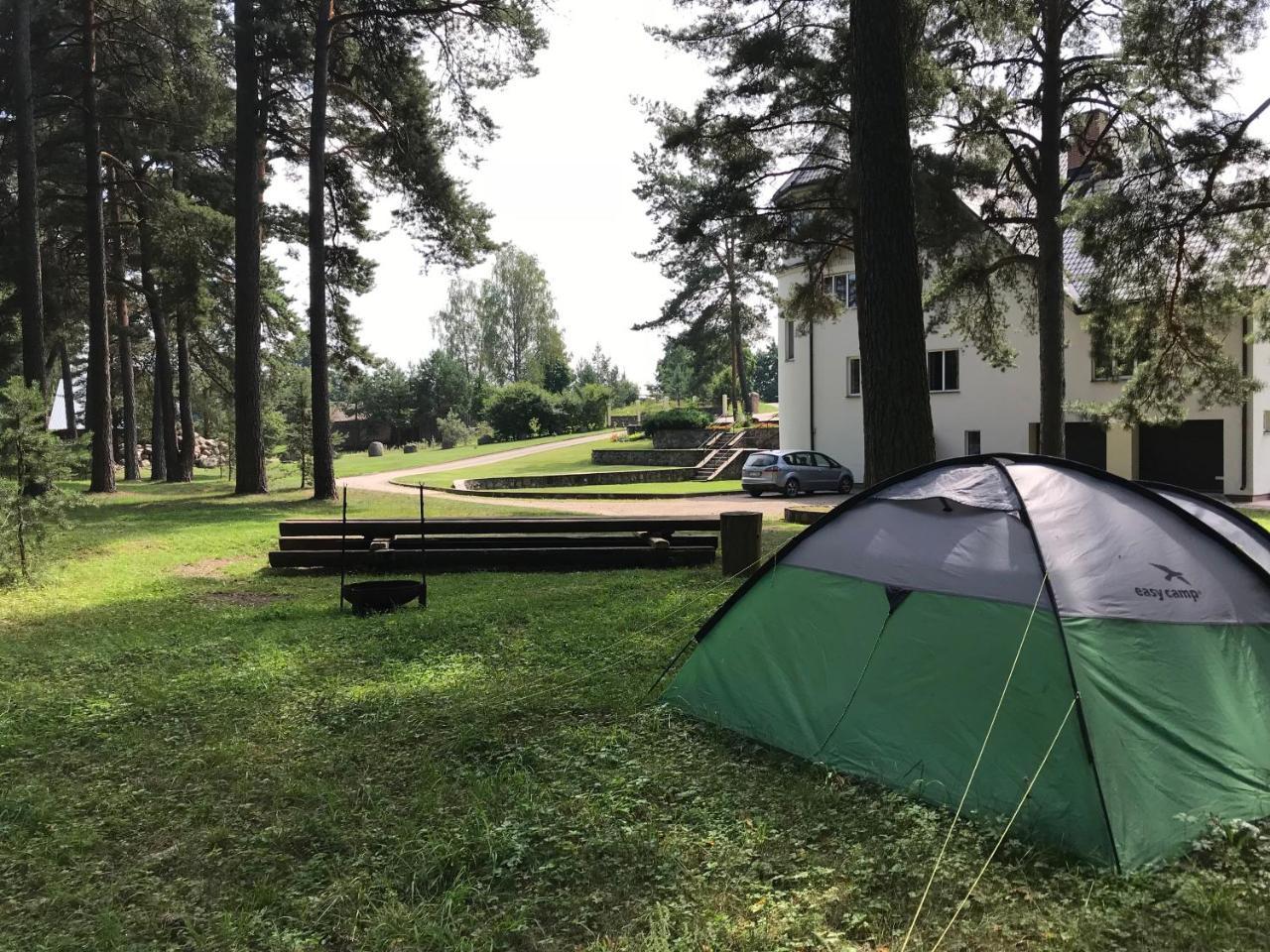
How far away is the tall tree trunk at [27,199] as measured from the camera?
1573 centimetres

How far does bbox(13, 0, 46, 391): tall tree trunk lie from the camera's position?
15727 mm

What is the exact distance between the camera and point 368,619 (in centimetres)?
793

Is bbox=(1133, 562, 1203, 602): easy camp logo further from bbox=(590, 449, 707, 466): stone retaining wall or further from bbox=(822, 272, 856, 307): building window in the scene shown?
bbox=(590, 449, 707, 466): stone retaining wall

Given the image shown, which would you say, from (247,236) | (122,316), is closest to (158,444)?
(122,316)

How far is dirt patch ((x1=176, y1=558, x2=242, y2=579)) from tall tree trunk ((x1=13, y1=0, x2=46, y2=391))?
22.6ft

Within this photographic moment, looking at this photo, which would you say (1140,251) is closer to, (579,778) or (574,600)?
(574,600)

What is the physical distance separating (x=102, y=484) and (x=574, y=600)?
1659 cm

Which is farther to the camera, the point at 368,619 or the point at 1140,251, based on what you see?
the point at 1140,251

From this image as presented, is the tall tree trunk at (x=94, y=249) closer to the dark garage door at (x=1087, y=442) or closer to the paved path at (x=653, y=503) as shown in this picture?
the paved path at (x=653, y=503)

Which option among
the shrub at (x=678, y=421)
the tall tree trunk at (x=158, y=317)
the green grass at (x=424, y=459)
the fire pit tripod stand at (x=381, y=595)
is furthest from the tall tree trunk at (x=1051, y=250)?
the green grass at (x=424, y=459)

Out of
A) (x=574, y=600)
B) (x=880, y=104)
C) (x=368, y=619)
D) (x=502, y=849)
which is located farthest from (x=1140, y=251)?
(x=502, y=849)

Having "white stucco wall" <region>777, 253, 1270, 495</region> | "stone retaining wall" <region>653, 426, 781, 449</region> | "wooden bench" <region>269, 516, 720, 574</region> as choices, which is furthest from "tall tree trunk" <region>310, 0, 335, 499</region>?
"stone retaining wall" <region>653, 426, 781, 449</region>

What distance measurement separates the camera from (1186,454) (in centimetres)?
2316

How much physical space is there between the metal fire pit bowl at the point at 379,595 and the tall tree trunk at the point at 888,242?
4.49m
